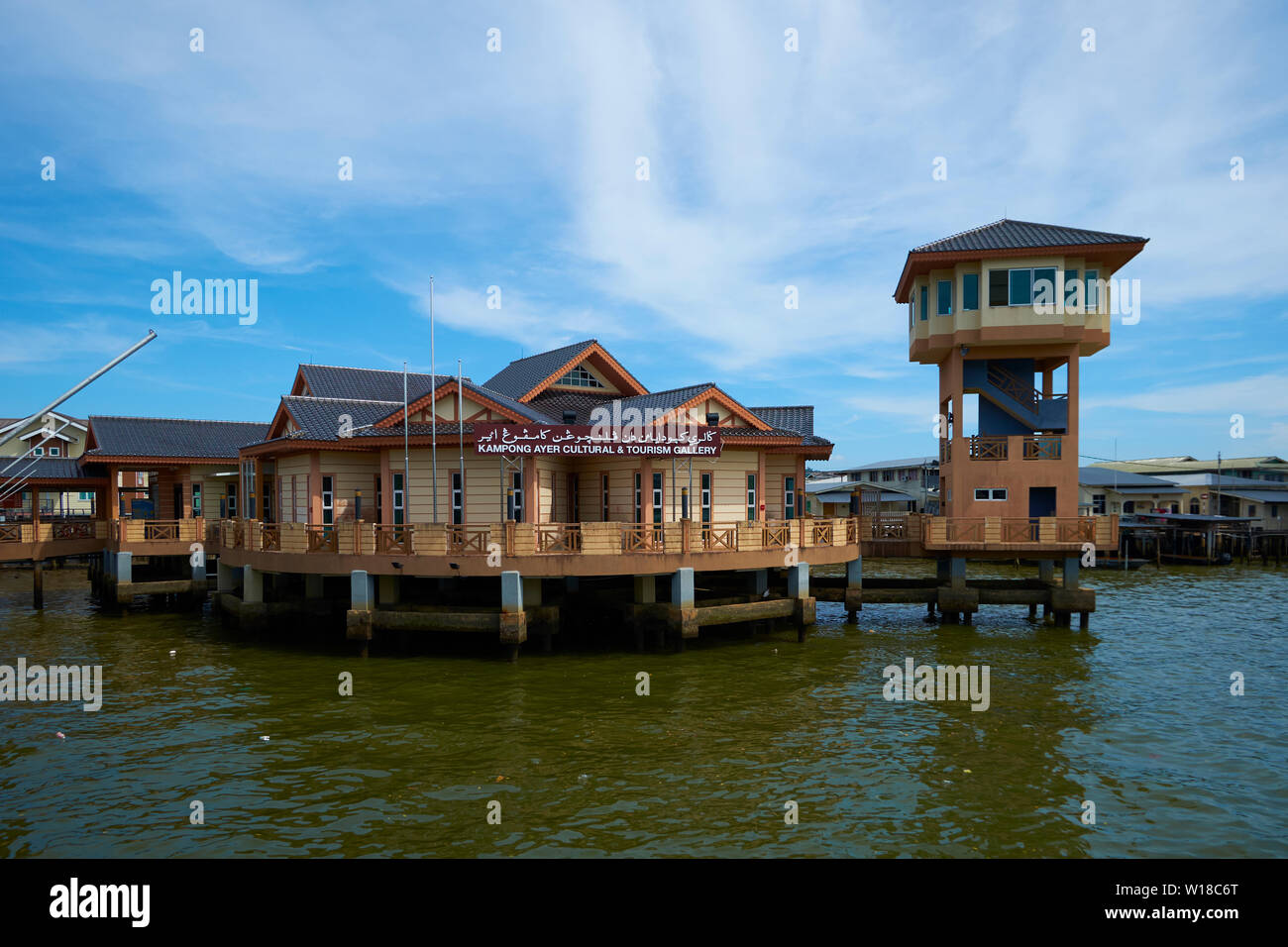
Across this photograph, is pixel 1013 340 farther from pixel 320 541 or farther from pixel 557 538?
pixel 320 541

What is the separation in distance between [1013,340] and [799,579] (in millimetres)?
13797

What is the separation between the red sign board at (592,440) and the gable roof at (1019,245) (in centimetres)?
1399

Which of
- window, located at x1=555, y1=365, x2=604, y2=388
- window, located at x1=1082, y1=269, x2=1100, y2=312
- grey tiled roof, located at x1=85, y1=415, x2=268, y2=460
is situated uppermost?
window, located at x1=1082, y1=269, x2=1100, y2=312

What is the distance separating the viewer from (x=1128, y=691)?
20.8 metres

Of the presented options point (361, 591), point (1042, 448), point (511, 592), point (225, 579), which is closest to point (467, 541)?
point (511, 592)

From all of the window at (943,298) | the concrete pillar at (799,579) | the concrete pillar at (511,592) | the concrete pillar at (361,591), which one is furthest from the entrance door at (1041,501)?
the concrete pillar at (361,591)

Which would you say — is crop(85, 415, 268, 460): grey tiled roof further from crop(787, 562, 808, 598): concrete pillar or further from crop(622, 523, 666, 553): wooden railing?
crop(787, 562, 808, 598): concrete pillar

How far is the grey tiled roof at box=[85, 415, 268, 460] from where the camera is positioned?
124 ft

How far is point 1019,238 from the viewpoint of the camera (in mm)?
31391

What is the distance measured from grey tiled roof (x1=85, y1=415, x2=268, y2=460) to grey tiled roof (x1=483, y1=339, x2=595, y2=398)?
1342cm

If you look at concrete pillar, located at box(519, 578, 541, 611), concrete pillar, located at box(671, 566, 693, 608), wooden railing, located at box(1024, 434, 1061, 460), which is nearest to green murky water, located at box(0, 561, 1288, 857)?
concrete pillar, located at box(519, 578, 541, 611)

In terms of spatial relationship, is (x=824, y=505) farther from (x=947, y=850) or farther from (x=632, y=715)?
(x=947, y=850)
